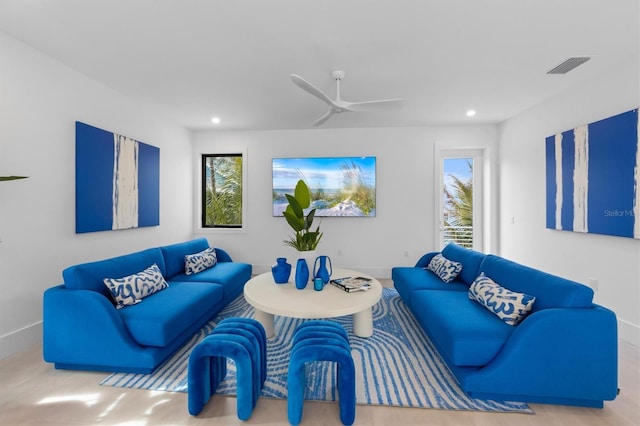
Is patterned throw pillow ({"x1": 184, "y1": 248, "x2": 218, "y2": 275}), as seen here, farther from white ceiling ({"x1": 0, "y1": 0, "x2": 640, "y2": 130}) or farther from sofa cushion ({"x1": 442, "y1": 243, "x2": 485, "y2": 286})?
sofa cushion ({"x1": 442, "y1": 243, "x2": 485, "y2": 286})

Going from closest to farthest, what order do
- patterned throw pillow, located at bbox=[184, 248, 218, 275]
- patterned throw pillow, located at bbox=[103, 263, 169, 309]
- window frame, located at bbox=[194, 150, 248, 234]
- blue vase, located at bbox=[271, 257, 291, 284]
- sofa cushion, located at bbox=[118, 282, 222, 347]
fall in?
sofa cushion, located at bbox=[118, 282, 222, 347] < patterned throw pillow, located at bbox=[103, 263, 169, 309] < blue vase, located at bbox=[271, 257, 291, 284] < patterned throw pillow, located at bbox=[184, 248, 218, 275] < window frame, located at bbox=[194, 150, 248, 234]

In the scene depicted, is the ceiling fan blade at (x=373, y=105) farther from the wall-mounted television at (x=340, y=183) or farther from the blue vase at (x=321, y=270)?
the wall-mounted television at (x=340, y=183)

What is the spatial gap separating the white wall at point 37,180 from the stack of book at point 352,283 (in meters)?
2.60

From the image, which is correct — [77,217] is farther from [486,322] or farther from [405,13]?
[486,322]

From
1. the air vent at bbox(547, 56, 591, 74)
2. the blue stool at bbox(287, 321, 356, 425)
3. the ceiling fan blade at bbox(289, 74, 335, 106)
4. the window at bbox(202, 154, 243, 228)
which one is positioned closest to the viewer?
the blue stool at bbox(287, 321, 356, 425)

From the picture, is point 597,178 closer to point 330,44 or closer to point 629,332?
point 629,332

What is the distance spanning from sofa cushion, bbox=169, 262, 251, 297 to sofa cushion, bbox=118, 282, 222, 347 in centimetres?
30

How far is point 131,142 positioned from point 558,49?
4506 mm

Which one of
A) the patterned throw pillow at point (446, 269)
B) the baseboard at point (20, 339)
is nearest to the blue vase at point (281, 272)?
the patterned throw pillow at point (446, 269)

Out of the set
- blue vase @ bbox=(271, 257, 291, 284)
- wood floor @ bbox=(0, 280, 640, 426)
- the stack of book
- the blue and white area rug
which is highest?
blue vase @ bbox=(271, 257, 291, 284)

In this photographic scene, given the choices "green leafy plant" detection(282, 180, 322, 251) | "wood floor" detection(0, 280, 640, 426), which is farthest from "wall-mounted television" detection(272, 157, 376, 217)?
"wood floor" detection(0, 280, 640, 426)

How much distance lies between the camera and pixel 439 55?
8.39 ft

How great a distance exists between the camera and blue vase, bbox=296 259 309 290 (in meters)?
2.53

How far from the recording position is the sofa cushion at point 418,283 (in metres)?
2.89
